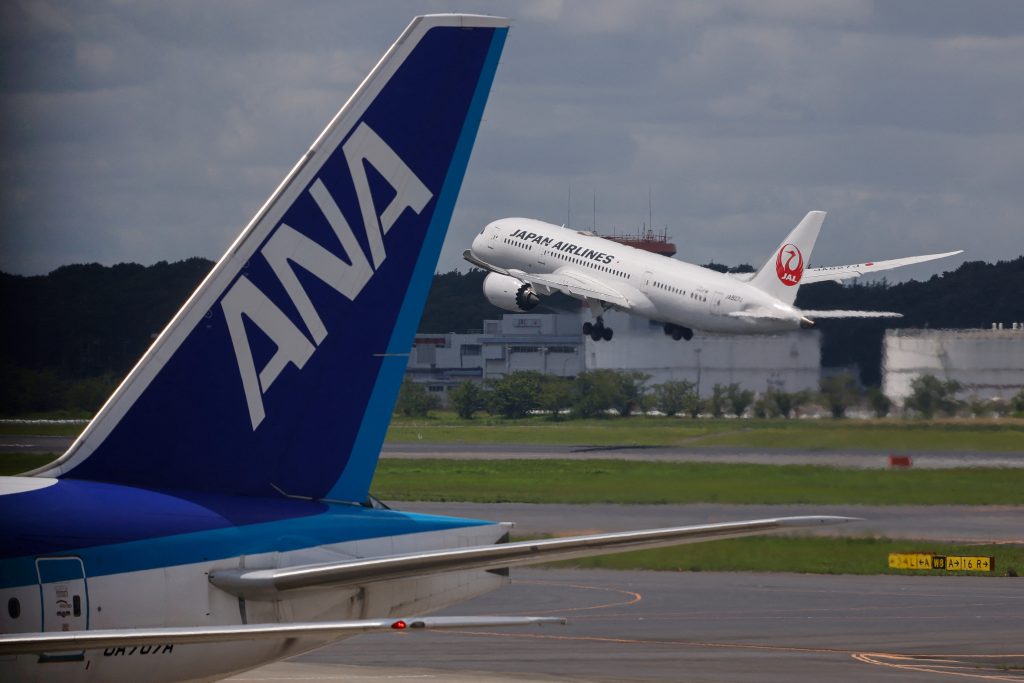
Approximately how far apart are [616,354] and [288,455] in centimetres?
8446

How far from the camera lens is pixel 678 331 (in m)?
91.4

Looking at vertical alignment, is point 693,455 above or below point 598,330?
below

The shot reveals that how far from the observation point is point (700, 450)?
64438 mm

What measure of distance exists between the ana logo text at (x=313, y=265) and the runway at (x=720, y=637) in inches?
371

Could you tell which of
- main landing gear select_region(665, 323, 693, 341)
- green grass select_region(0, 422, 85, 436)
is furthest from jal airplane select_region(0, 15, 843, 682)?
main landing gear select_region(665, 323, 693, 341)

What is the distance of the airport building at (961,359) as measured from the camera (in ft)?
216

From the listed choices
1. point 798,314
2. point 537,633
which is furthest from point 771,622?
point 798,314

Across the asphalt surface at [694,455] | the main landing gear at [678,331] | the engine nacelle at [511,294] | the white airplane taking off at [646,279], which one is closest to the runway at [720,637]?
the asphalt surface at [694,455]

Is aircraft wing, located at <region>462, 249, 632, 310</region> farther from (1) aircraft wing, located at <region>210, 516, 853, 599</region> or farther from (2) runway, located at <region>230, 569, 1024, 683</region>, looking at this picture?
(1) aircraft wing, located at <region>210, 516, 853, 599</region>

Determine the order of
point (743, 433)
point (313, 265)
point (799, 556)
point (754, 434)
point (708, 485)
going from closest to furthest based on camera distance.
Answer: point (313, 265) < point (799, 556) < point (708, 485) < point (754, 434) < point (743, 433)

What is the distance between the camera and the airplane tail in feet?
37.3

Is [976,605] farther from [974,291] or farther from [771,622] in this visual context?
[974,291]

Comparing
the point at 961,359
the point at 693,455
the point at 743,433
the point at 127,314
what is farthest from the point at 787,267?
the point at 127,314

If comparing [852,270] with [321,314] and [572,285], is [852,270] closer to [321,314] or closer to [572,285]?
[572,285]
